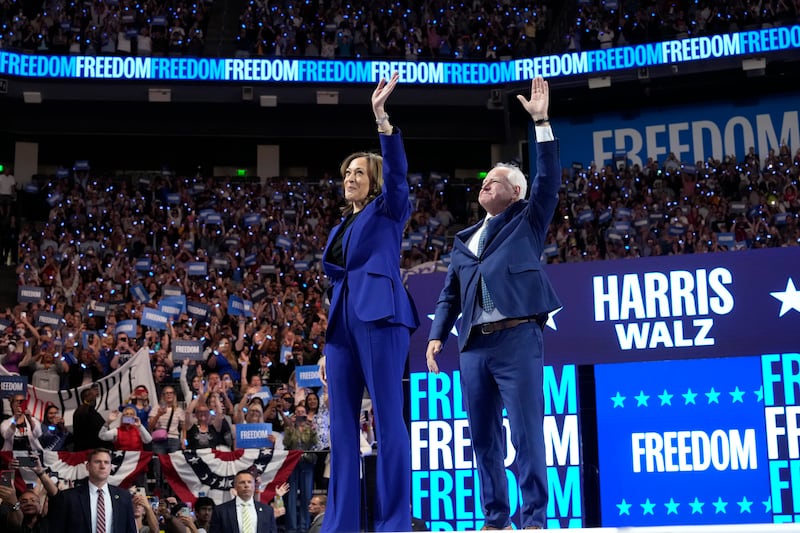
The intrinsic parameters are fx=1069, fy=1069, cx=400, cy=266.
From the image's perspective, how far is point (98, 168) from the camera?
22906 mm

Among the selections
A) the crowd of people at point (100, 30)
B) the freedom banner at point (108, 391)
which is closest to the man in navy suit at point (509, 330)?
the freedom banner at point (108, 391)

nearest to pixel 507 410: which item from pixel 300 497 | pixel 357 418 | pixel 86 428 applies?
pixel 357 418

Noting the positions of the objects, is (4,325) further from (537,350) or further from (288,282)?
(537,350)

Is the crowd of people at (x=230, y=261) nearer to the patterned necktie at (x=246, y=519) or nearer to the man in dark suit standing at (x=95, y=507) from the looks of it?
the patterned necktie at (x=246, y=519)

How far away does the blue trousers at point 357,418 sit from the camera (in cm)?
393

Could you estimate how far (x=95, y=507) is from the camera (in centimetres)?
804

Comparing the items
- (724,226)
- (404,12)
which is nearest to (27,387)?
(724,226)

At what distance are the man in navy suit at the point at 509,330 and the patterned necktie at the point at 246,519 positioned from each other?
506 cm

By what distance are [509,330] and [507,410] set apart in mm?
323

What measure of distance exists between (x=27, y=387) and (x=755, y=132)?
15.6m

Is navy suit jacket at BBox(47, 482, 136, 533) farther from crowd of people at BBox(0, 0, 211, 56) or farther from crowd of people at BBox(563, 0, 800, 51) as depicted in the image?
crowd of people at BBox(563, 0, 800, 51)

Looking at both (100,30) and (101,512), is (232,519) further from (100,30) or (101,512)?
(100,30)

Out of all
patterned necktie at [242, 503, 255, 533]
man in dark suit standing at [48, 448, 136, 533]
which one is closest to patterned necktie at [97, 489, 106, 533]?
man in dark suit standing at [48, 448, 136, 533]

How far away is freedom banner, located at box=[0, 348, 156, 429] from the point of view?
452 inches
